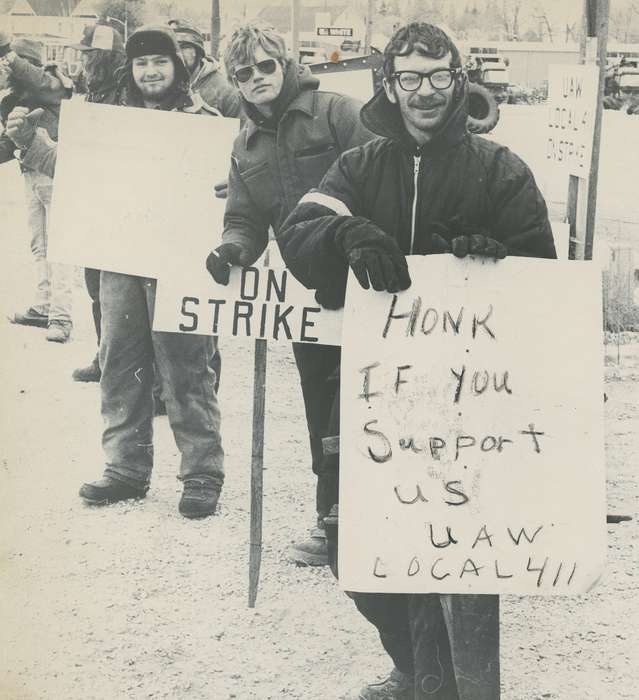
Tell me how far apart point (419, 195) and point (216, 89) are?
59 cm

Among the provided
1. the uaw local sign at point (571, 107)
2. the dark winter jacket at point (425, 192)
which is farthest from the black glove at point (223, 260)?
the uaw local sign at point (571, 107)

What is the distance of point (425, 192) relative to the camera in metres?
2.81

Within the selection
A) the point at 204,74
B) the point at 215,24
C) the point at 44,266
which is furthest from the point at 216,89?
the point at 44,266

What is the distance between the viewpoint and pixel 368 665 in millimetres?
3062

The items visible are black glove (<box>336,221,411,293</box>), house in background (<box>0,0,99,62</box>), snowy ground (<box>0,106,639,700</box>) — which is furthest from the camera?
snowy ground (<box>0,106,639,700</box>)

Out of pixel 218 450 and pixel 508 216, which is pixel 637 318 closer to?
pixel 508 216

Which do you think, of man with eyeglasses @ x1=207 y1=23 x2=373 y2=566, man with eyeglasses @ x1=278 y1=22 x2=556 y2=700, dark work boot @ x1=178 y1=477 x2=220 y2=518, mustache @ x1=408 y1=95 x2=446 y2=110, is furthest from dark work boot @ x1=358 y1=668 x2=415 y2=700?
mustache @ x1=408 y1=95 x2=446 y2=110

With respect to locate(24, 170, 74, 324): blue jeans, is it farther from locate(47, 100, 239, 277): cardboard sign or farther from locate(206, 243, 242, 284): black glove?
locate(206, 243, 242, 284): black glove

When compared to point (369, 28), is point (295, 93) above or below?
below

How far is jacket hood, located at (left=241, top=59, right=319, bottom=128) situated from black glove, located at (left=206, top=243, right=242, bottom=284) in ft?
1.06

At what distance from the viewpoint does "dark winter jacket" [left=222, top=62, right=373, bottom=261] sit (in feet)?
9.53

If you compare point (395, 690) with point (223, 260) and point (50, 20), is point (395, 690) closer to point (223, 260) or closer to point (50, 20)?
point (223, 260)

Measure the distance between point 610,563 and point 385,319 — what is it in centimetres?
95

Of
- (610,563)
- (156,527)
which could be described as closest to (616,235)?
(610,563)
